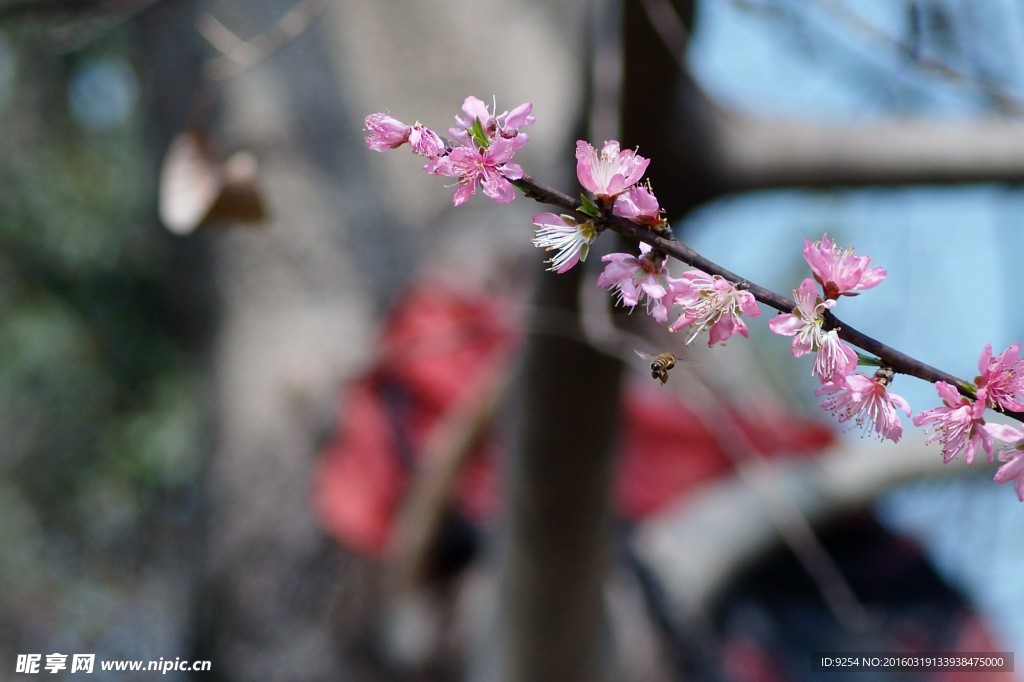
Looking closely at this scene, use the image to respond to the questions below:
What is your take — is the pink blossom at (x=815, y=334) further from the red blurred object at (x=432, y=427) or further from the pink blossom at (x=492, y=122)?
the red blurred object at (x=432, y=427)

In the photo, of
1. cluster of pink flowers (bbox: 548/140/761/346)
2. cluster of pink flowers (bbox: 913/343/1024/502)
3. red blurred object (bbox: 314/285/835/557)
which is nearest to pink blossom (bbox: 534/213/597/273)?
cluster of pink flowers (bbox: 548/140/761/346)

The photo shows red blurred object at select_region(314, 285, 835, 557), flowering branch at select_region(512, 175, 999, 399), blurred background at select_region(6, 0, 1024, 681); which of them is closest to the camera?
flowering branch at select_region(512, 175, 999, 399)

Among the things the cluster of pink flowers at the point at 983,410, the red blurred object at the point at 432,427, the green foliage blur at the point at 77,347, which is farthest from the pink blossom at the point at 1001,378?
the green foliage blur at the point at 77,347

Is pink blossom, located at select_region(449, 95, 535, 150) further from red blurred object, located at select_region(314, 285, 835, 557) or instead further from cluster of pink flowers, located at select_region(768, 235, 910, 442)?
red blurred object, located at select_region(314, 285, 835, 557)

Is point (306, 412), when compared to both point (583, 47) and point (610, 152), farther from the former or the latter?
point (610, 152)

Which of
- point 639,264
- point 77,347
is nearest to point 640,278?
point 639,264
